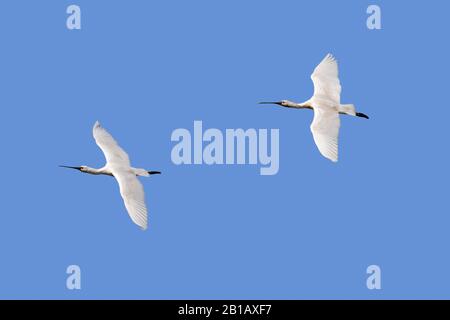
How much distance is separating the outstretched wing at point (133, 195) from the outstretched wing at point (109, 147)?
245 millimetres

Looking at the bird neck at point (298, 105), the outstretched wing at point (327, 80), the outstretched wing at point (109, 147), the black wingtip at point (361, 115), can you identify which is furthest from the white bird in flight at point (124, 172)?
the black wingtip at point (361, 115)

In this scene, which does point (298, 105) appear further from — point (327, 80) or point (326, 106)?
point (326, 106)

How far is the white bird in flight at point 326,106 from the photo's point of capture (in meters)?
19.1

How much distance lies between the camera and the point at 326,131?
1927cm

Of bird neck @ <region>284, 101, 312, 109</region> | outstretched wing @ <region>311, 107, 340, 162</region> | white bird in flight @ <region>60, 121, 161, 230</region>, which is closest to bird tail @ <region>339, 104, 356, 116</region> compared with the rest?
outstretched wing @ <region>311, 107, 340, 162</region>

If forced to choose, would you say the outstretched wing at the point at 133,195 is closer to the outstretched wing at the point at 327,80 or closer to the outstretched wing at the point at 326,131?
the outstretched wing at the point at 326,131

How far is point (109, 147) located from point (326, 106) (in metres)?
3.80

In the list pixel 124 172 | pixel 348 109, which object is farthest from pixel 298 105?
pixel 124 172

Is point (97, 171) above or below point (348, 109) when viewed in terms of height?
below

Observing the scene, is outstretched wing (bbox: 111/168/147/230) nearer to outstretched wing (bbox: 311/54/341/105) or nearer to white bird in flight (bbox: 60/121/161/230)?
white bird in flight (bbox: 60/121/161/230)
